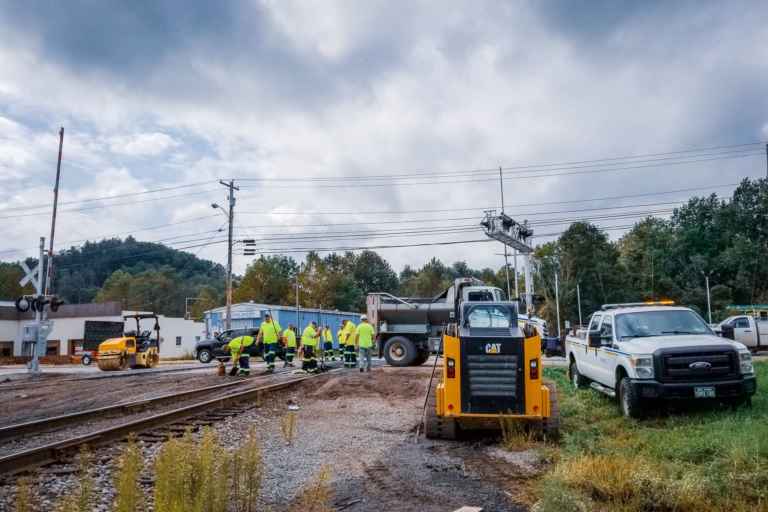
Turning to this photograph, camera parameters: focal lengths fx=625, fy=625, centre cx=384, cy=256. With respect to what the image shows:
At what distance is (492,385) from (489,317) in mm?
1324

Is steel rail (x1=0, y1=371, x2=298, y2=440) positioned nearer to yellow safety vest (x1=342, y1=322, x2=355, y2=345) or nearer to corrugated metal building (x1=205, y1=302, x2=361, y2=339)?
yellow safety vest (x1=342, y1=322, x2=355, y2=345)

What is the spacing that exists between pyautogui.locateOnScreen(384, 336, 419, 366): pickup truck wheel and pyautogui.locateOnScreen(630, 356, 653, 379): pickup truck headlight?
40.3 ft

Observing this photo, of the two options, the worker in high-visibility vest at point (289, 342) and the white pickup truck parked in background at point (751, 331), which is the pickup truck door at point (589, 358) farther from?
the white pickup truck parked in background at point (751, 331)

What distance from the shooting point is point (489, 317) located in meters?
9.79

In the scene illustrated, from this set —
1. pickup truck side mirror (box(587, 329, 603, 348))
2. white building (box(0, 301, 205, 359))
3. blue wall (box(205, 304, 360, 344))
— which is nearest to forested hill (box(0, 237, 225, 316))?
white building (box(0, 301, 205, 359))

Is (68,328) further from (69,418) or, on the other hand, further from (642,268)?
(642,268)

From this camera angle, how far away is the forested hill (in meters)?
109

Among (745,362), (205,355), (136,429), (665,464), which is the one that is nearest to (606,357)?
(745,362)

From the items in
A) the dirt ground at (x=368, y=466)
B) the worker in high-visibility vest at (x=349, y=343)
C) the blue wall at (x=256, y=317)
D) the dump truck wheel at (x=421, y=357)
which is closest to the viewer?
the dirt ground at (x=368, y=466)

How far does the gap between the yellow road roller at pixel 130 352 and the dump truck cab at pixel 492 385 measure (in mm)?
20362

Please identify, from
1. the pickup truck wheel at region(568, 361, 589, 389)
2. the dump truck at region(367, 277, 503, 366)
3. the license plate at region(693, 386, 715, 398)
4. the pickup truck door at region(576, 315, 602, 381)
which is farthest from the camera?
the dump truck at region(367, 277, 503, 366)

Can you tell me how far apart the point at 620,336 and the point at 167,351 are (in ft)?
169

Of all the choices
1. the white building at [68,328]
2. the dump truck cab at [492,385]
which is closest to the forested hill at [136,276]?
the white building at [68,328]

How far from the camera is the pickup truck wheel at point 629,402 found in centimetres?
976
